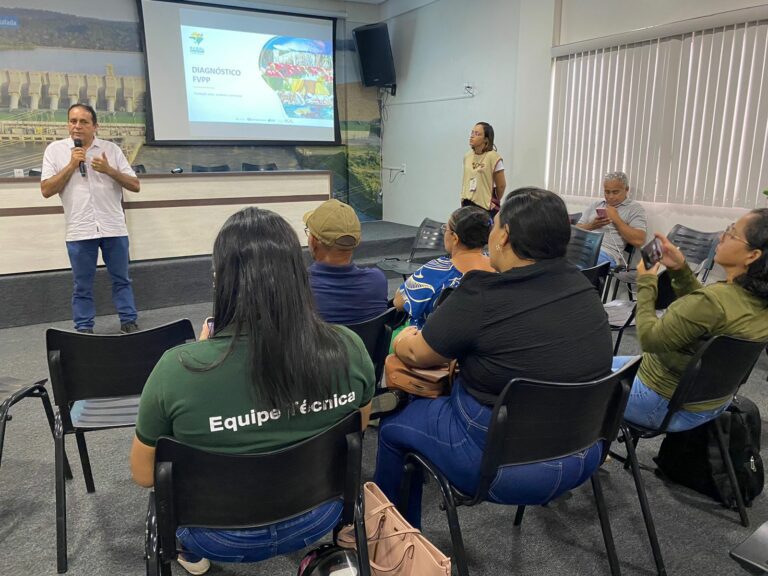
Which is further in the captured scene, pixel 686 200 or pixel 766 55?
pixel 686 200

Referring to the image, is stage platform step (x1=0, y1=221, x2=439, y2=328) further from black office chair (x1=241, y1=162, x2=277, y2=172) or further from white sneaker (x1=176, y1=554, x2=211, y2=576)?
white sneaker (x1=176, y1=554, x2=211, y2=576)

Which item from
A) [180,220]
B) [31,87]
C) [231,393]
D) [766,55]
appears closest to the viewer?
[231,393]

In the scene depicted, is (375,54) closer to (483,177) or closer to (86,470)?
(483,177)

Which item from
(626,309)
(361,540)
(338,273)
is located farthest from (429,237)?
(361,540)

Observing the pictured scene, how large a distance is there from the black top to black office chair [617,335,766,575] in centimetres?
45

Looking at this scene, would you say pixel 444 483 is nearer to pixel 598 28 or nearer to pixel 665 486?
pixel 665 486

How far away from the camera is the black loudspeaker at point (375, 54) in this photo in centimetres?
679

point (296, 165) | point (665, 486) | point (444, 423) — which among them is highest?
point (296, 165)

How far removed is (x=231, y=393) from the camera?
104cm

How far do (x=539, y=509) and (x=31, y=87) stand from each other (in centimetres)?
612

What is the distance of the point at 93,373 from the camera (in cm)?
172

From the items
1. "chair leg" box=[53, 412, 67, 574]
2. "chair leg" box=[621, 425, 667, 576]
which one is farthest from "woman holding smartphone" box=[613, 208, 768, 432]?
"chair leg" box=[53, 412, 67, 574]

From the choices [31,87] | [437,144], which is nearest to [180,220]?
[31,87]

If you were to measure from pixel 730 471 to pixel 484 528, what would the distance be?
894mm
